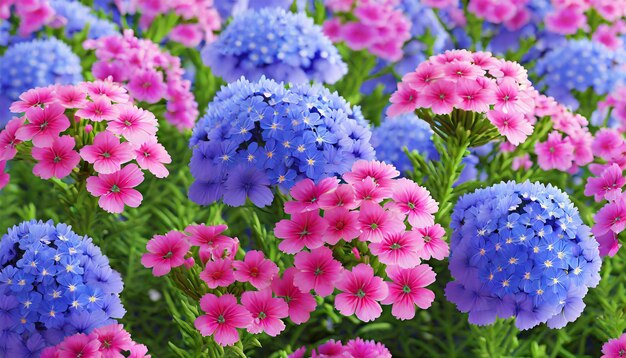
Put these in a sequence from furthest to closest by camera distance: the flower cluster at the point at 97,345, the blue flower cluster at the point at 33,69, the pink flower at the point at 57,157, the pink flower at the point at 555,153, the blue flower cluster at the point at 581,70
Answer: the blue flower cluster at the point at 581,70 < the blue flower cluster at the point at 33,69 < the pink flower at the point at 555,153 < the pink flower at the point at 57,157 < the flower cluster at the point at 97,345

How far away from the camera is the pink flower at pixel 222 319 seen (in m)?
1.03

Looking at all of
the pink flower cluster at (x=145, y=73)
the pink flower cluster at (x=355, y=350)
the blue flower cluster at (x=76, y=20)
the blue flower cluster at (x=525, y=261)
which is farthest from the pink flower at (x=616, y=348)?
the blue flower cluster at (x=76, y=20)

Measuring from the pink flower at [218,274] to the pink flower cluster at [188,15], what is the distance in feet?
2.73

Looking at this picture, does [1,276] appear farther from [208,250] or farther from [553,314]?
[553,314]

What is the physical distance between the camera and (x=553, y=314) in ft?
3.55

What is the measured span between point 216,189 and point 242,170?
0.19 feet

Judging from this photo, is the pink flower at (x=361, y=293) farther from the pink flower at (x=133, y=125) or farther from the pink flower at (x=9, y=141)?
the pink flower at (x=9, y=141)

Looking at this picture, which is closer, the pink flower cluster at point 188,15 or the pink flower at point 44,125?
the pink flower at point 44,125

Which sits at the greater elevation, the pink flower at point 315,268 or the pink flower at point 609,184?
the pink flower at point 609,184

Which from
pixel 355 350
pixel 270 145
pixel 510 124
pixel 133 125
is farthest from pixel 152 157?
pixel 510 124

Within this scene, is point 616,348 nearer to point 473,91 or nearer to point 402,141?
point 473,91

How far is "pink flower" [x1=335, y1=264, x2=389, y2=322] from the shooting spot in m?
1.03

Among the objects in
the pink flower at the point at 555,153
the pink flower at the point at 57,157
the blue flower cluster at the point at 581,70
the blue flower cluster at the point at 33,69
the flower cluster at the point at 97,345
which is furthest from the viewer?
the blue flower cluster at the point at 581,70

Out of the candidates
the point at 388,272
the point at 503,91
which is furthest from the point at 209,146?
the point at 503,91
